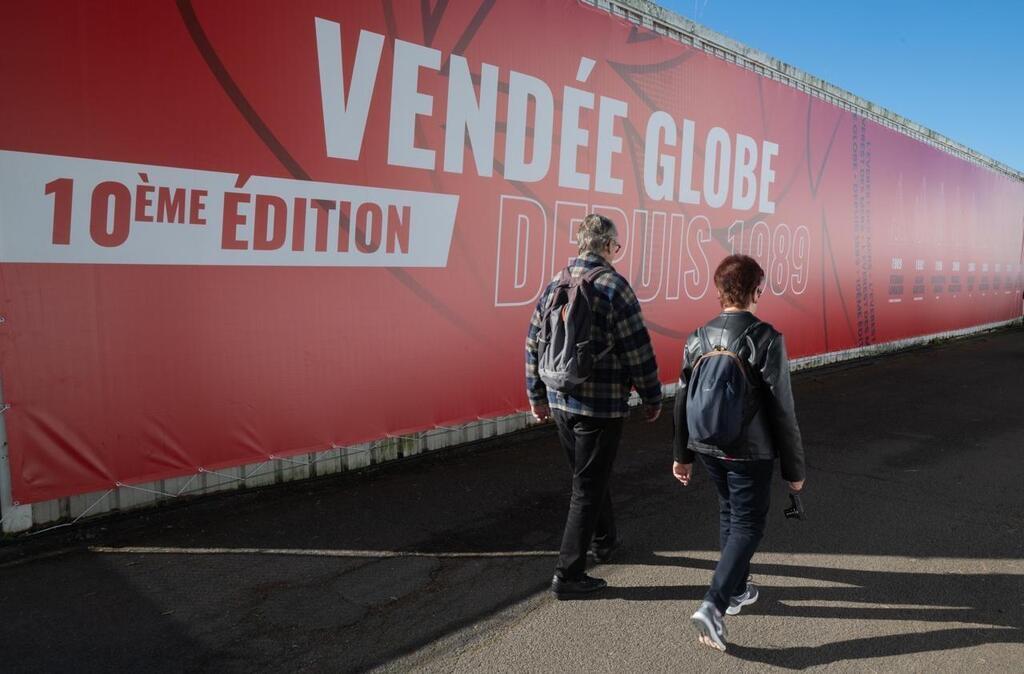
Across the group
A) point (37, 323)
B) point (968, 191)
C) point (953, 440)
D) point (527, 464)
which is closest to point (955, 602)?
point (527, 464)

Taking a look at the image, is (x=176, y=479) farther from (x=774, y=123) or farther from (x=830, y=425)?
(x=774, y=123)

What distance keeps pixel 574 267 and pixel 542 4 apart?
419 centimetres

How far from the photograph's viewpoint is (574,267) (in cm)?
337

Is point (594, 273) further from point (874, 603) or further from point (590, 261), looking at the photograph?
point (874, 603)

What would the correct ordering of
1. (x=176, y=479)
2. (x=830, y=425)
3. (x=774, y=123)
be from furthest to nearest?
(x=774, y=123), (x=830, y=425), (x=176, y=479)

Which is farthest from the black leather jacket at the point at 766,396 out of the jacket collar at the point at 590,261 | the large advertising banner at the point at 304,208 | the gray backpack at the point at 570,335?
the large advertising banner at the point at 304,208

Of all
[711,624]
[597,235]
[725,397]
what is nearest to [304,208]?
[597,235]

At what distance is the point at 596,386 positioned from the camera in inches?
128

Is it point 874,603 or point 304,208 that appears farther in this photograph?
point 304,208

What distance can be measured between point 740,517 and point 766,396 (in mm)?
530

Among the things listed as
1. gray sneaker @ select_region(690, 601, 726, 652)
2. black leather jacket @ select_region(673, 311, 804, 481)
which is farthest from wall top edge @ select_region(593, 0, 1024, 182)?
gray sneaker @ select_region(690, 601, 726, 652)

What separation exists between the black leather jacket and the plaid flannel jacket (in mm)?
389

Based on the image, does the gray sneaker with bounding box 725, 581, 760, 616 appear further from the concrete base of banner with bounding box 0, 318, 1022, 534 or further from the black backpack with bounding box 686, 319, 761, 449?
the concrete base of banner with bounding box 0, 318, 1022, 534

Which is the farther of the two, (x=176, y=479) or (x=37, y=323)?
(x=176, y=479)
